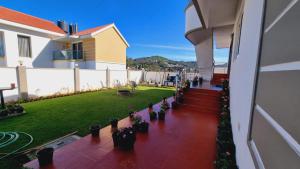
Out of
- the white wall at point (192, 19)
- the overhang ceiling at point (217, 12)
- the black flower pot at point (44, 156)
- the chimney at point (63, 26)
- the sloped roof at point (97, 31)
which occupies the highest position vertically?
the chimney at point (63, 26)

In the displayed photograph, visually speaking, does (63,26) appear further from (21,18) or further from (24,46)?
(24,46)

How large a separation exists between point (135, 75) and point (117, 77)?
10.1 feet

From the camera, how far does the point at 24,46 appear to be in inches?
458

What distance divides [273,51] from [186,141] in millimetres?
3289

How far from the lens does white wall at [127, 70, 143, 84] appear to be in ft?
54.6

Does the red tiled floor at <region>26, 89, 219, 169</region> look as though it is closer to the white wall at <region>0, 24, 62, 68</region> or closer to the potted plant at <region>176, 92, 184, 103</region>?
the potted plant at <region>176, 92, 184, 103</region>

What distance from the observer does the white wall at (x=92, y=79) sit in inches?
448

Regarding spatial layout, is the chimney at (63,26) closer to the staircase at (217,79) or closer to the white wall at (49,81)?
the white wall at (49,81)

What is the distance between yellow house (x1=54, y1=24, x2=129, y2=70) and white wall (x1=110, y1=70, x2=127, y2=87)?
161 cm

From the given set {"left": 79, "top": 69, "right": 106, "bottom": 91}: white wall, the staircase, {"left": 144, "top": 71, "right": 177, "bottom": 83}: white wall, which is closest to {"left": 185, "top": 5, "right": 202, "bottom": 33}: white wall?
the staircase

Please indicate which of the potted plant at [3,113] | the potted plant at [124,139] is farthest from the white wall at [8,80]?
the potted plant at [124,139]

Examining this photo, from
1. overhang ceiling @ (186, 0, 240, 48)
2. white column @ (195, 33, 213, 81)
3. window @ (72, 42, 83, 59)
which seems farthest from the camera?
window @ (72, 42, 83, 59)

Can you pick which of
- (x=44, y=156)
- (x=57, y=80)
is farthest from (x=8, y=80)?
(x=44, y=156)

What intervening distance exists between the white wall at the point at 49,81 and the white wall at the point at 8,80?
1.98ft
